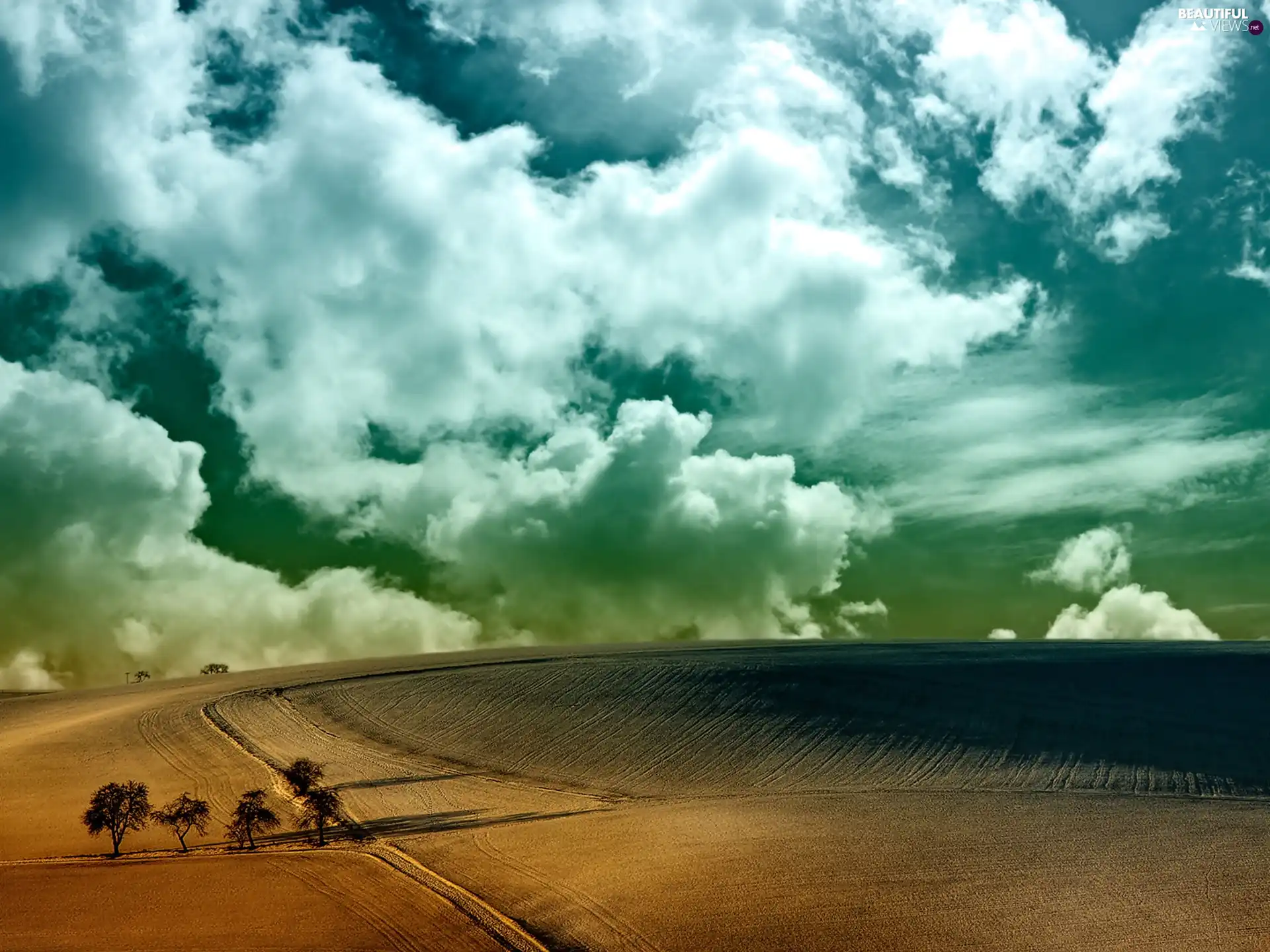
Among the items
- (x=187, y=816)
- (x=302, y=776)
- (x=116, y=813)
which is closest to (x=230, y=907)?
(x=187, y=816)

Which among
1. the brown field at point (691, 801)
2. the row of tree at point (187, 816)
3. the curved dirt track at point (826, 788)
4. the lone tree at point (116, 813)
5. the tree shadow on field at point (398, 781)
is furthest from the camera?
the tree shadow on field at point (398, 781)

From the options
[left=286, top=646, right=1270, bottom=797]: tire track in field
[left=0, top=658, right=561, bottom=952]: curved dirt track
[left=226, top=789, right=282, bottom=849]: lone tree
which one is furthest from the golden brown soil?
[left=286, top=646, right=1270, bottom=797]: tire track in field

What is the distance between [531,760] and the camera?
59.6m

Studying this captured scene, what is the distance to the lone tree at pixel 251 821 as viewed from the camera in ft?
140

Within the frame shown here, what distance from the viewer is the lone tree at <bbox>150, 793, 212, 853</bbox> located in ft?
143

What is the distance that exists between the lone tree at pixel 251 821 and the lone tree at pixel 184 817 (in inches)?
54.2

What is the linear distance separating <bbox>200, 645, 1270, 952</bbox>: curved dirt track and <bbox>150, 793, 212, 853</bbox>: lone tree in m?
7.02

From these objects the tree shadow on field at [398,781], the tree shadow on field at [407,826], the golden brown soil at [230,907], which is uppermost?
the tree shadow on field at [398,781]

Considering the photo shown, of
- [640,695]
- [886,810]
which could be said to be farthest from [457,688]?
[886,810]

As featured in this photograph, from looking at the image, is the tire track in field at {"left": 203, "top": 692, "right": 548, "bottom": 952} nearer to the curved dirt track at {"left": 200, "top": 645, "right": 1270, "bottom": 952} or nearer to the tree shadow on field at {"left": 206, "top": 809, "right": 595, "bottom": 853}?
the curved dirt track at {"left": 200, "top": 645, "right": 1270, "bottom": 952}

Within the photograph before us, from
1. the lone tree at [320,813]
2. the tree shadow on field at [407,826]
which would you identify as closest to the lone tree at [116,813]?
the tree shadow on field at [407,826]

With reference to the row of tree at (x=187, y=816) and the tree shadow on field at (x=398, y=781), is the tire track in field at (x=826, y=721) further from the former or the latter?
the row of tree at (x=187, y=816)

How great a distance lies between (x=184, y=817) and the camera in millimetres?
43625

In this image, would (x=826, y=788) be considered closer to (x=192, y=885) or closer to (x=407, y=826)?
(x=407, y=826)
